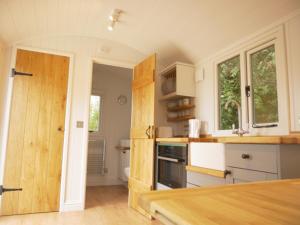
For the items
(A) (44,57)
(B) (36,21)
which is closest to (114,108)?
(A) (44,57)

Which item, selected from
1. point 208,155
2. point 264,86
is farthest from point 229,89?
point 208,155

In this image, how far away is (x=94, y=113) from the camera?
15.7ft

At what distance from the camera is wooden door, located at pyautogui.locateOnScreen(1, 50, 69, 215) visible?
2.75m

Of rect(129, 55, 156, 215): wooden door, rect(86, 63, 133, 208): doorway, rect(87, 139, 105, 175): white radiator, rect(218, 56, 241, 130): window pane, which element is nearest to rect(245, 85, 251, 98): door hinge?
rect(218, 56, 241, 130): window pane

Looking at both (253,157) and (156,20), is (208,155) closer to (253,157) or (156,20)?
(253,157)

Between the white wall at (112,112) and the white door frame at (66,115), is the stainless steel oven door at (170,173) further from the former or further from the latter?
the white wall at (112,112)

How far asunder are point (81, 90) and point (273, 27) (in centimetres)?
239

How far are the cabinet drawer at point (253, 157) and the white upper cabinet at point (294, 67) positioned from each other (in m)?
0.65

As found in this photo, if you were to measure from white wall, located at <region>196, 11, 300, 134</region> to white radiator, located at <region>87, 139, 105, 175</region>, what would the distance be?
7.93 ft

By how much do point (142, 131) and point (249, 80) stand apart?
1.43 metres

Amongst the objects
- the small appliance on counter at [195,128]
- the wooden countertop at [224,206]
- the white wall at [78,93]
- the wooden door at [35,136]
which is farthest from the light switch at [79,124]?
the wooden countertop at [224,206]

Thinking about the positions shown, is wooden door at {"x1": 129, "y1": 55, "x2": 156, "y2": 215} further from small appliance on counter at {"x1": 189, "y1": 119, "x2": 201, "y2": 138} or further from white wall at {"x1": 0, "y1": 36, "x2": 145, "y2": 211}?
white wall at {"x1": 0, "y1": 36, "x2": 145, "y2": 211}

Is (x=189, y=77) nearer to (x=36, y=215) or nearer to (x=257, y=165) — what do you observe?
(x=257, y=165)

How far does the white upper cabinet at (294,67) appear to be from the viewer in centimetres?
183
